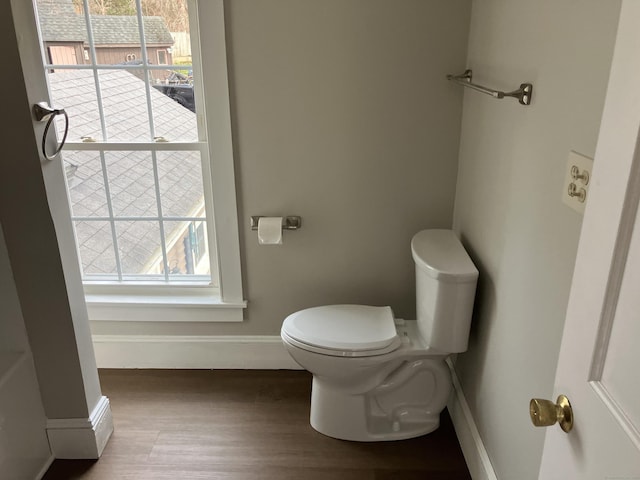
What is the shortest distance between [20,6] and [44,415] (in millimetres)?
1380

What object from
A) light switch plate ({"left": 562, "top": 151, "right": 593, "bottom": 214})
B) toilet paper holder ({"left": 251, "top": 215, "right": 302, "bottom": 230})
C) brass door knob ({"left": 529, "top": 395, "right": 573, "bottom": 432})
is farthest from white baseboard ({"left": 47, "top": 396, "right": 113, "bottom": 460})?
light switch plate ({"left": 562, "top": 151, "right": 593, "bottom": 214})

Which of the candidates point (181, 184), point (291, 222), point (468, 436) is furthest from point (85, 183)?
point (468, 436)

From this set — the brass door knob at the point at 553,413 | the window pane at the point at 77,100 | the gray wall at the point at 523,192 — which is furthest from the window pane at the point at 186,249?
the brass door knob at the point at 553,413

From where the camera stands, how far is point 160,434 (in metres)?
2.17

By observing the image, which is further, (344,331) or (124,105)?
(124,105)

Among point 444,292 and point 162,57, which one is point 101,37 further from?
point 444,292

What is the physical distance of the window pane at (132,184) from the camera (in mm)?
2271

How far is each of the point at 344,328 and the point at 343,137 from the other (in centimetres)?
77

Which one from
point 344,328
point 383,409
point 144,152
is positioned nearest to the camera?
point 344,328

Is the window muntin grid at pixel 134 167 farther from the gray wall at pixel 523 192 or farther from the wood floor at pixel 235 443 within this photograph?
the gray wall at pixel 523 192

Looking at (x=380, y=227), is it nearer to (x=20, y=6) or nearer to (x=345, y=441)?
(x=345, y=441)

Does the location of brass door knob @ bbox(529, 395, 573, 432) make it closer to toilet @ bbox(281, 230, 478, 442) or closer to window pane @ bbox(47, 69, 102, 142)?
toilet @ bbox(281, 230, 478, 442)

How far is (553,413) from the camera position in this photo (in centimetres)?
89

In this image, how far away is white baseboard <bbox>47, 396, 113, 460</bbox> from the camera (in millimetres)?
1979
